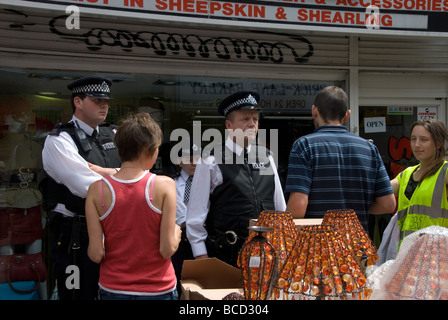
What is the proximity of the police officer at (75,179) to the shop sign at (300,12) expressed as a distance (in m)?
1.51

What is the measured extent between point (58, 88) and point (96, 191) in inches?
125

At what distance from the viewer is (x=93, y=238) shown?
7.48 ft

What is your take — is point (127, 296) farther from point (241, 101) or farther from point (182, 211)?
point (182, 211)

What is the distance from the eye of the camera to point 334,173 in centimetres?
291

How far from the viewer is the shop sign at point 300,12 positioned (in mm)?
4551

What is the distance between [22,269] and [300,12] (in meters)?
3.76

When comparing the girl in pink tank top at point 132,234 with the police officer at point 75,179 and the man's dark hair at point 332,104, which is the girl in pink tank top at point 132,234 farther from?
the man's dark hair at point 332,104

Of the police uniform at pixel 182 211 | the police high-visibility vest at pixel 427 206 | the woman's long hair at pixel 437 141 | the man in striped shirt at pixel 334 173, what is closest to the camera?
the man in striped shirt at pixel 334 173

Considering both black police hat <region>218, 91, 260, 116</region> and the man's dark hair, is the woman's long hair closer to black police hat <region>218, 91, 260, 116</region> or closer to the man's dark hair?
the man's dark hair

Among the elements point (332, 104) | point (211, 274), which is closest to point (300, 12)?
point (332, 104)

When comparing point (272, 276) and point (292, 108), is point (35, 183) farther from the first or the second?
point (272, 276)

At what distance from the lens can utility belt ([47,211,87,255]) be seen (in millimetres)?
3018

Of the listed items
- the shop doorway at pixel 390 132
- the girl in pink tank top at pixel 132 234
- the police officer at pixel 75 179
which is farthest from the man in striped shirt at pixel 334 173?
the shop doorway at pixel 390 132
